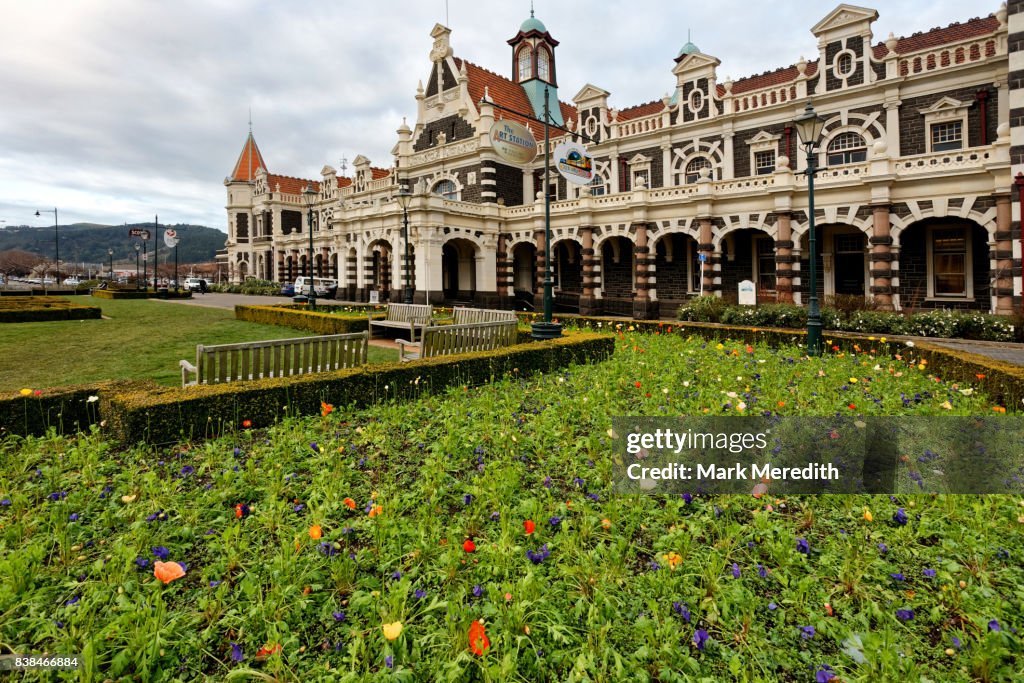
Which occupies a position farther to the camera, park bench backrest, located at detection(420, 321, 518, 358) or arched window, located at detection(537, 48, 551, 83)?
arched window, located at detection(537, 48, 551, 83)

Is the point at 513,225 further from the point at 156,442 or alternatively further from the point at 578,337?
the point at 156,442

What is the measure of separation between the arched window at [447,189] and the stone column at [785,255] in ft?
Result: 62.5

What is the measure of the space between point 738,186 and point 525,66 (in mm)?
21638

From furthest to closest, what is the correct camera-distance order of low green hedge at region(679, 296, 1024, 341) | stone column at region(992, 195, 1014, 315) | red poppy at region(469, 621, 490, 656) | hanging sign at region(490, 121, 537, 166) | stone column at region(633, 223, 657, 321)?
stone column at region(633, 223, 657, 321)
stone column at region(992, 195, 1014, 315)
low green hedge at region(679, 296, 1024, 341)
hanging sign at region(490, 121, 537, 166)
red poppy at region(469, 621, 490, 656)

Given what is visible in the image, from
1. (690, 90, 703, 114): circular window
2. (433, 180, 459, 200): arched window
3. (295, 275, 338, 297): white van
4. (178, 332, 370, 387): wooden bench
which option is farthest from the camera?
(295, 275, 338, 297): white van

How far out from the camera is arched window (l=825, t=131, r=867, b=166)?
20719 mm

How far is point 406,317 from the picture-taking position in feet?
50.0

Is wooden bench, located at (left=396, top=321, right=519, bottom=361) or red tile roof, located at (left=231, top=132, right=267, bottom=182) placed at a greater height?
red tile roof, located at (left=231, top=132, right=267, bottom=182)

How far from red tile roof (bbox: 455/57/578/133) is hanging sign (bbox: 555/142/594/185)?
62.5 ft

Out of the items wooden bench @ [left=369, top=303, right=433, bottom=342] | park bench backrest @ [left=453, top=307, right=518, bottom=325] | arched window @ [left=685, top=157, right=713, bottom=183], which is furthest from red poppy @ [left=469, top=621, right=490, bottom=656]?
arched window @ [left=685, top=157, right=713, bottom=183]

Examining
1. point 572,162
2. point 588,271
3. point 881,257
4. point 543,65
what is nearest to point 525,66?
point 543,65

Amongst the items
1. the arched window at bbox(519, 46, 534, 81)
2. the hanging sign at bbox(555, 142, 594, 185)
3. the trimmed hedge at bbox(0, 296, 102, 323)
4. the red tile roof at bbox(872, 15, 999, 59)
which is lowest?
the trimmed hedge at bbox(0, 296, 102, 323)

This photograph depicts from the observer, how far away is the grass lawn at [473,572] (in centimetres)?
233

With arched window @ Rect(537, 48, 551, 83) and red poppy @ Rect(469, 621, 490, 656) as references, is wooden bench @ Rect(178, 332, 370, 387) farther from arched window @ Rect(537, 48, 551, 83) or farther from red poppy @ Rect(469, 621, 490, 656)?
arched window @ Rect(537, 48, 551, 83)
